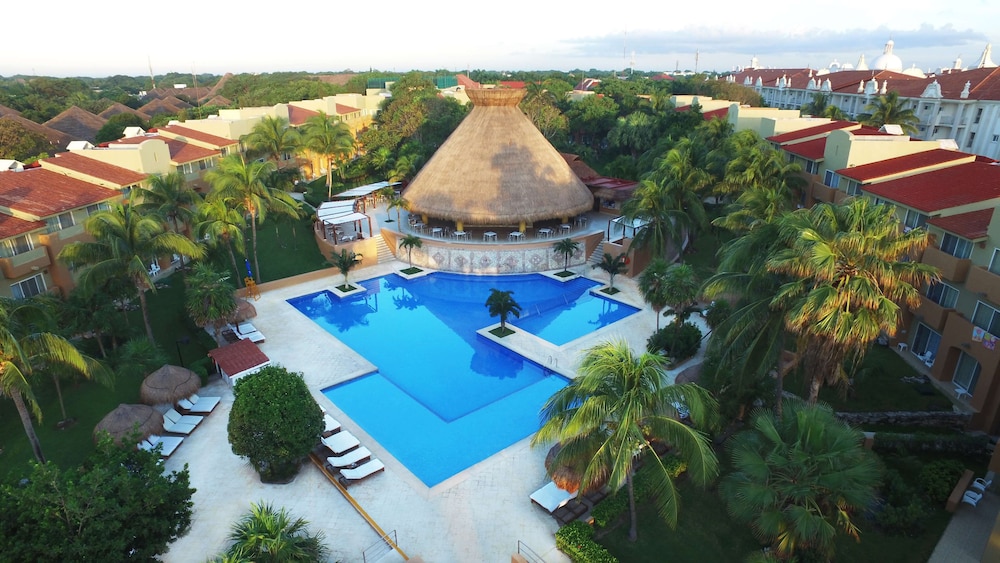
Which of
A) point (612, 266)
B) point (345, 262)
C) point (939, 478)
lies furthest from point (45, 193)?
point (939, 478)

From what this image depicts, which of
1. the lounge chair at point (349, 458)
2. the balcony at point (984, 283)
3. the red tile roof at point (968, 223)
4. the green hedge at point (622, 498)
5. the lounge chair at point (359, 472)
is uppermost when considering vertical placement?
the red tile roof at point (968, 223)

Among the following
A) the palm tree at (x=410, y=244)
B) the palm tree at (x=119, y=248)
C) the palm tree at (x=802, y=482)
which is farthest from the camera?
the palm tree at (x=410, y=244)

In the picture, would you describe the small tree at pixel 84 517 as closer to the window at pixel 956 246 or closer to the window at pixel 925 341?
the window at pixel 956 246

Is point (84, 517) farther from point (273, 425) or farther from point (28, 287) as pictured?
point (28, 287)

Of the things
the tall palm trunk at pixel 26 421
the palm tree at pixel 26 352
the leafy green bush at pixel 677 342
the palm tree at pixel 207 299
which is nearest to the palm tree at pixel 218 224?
the palm tree at pixel 207 299

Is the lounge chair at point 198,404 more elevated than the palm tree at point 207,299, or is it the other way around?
the palm tree at point 207,299

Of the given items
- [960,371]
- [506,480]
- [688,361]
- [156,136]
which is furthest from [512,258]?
[156,136]

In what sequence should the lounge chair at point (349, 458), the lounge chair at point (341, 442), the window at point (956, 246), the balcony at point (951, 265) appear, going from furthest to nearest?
the window at point (956, 246), the balcony at point (951, 265), the lounge chair at point (341, 442), the lounge chair at point (349, 458)

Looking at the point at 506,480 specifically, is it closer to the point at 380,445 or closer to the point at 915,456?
the point at 380,445
